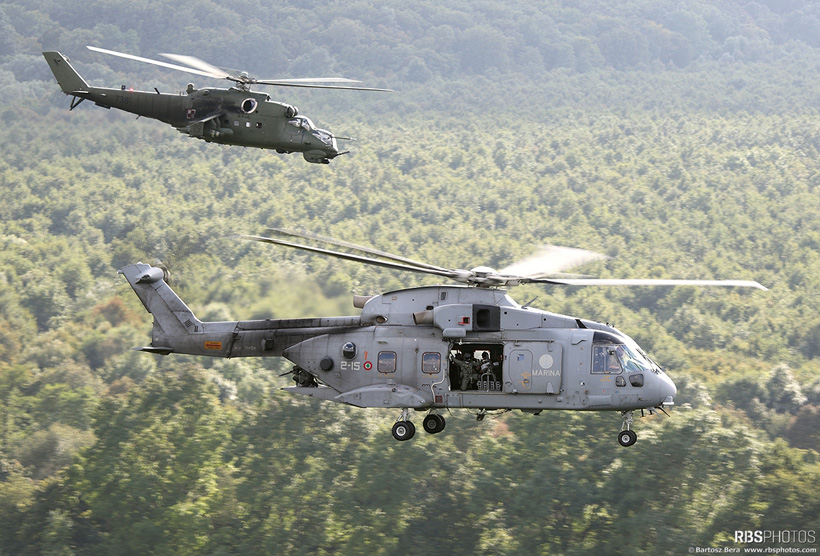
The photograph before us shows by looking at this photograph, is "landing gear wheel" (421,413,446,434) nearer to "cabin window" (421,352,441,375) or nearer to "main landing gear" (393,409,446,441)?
"main landing gear" (393,409,446,441)

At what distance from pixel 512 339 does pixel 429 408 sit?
7.28 feet

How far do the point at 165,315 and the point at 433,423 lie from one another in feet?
22.2

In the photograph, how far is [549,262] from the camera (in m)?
23.2

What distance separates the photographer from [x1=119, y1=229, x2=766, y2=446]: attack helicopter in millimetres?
22547

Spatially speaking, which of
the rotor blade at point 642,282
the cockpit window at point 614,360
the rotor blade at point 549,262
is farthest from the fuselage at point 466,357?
the rotor blade at point 642,282

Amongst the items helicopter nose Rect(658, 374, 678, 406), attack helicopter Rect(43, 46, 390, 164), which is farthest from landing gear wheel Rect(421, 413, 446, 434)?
attack helicopter Rect(43, 46, 390, 164)

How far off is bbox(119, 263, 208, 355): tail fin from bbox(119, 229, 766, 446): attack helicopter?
1946 millimetres

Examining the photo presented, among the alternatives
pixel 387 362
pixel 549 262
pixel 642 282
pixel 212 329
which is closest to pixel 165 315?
pixel 212 329

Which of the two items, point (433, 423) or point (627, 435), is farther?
point (433, 423)

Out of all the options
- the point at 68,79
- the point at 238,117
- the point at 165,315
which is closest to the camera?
the point at 165,315

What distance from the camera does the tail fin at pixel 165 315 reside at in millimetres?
25078

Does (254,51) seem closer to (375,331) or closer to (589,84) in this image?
(589,84)

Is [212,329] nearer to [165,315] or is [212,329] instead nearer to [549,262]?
[165,315]

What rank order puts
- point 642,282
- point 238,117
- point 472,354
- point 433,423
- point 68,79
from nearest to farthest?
point 642,282 < point 472,354 < point 433,423 < point 238,117 < point 68,79
